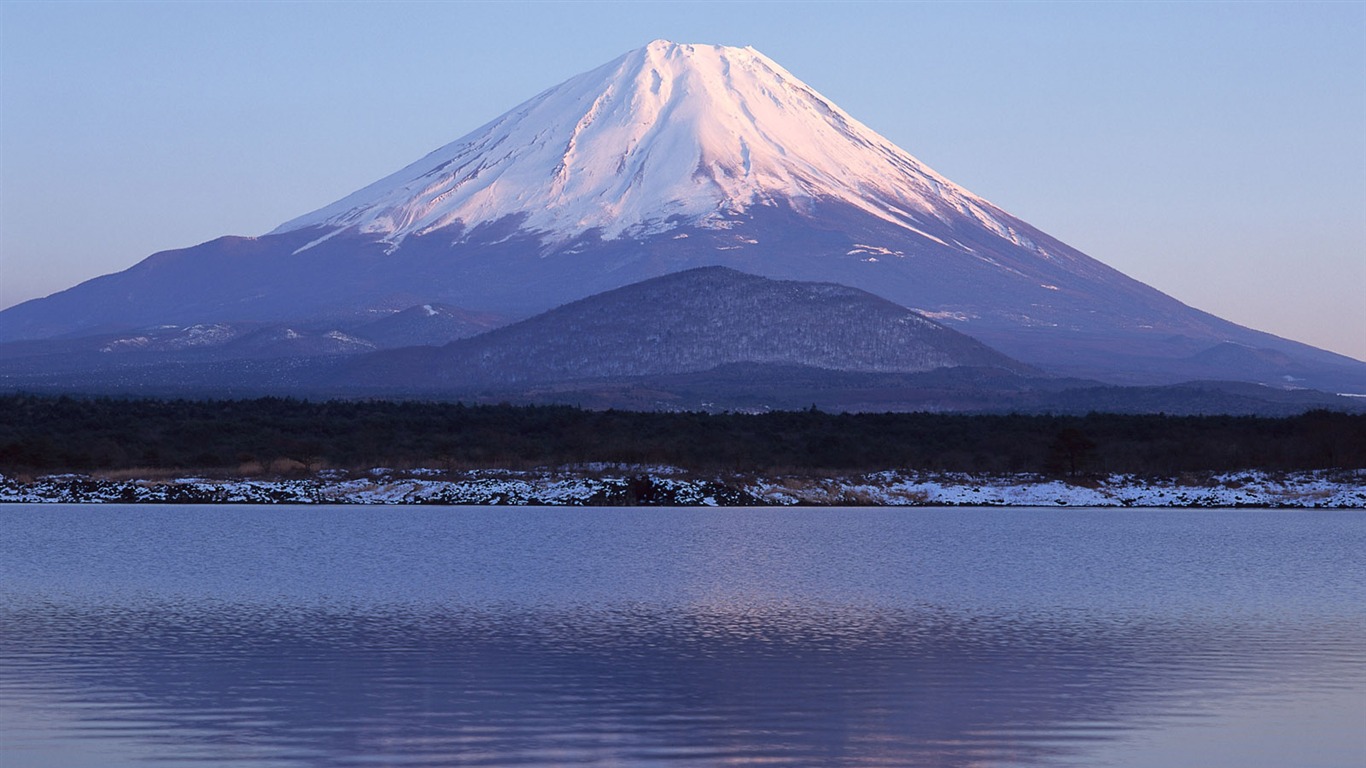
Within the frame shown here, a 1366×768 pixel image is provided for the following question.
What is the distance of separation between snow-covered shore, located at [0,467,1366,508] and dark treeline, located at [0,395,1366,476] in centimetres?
249

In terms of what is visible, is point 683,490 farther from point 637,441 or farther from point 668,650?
point 668,650

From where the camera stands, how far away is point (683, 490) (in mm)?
54031

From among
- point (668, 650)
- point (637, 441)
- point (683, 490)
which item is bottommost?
point (668, 650)

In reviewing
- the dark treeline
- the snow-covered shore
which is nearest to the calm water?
the snow-covered shore

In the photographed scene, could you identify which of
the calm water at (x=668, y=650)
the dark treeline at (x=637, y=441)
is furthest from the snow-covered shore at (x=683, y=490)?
the calm water at (x=668, y=650)

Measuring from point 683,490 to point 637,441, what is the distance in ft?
35.6

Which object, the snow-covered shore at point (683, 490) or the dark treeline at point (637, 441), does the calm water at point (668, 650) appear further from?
the dark treeline at point (637, 441)

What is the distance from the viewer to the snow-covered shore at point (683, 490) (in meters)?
52.3

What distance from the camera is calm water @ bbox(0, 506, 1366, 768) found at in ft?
51.3

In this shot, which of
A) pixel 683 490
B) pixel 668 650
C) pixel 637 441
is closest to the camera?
pixel 668 650

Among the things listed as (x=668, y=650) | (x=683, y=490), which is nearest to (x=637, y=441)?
(x=683, y=490)

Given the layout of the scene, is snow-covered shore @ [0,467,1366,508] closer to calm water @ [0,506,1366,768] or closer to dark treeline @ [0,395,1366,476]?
dark treeline @ [0,395,1366,476]

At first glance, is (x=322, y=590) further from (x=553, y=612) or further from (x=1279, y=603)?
(x=1279, y=603)

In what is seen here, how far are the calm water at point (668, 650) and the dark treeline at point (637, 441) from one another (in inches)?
788
